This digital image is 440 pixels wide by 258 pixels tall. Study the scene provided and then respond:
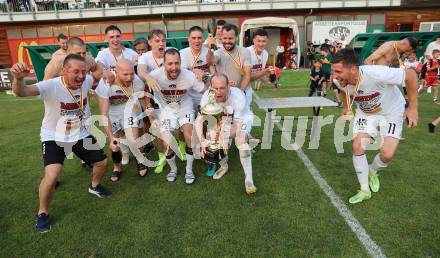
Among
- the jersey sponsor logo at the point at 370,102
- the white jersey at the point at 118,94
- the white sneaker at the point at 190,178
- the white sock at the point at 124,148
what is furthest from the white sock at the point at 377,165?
the white sock at the point at 124,148

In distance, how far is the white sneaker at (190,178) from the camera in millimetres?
5016

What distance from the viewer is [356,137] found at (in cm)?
445

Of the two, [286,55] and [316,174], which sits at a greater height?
[286,55]

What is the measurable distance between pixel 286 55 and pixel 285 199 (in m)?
23.0

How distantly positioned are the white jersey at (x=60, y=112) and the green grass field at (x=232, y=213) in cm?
107

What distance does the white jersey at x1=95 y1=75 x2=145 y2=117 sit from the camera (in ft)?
16.5

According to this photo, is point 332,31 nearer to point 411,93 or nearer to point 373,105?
point 373,105

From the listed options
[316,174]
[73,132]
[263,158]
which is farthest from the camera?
[263,158]

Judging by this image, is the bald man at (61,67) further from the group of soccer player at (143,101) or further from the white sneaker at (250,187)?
the white sneaker at (250,187)

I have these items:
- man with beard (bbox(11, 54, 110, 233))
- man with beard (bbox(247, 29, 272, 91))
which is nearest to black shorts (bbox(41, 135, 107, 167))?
man with beard (bbox(11, 54, 110, 233))

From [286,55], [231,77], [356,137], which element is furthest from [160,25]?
[356,137]

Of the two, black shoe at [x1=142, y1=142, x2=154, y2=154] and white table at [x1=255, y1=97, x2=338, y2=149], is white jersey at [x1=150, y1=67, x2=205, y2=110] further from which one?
white table at [x1=255, y1=97, x2=338, y2=149]

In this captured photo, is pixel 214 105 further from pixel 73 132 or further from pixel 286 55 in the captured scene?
pixel 286 55

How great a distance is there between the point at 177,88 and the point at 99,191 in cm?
202
